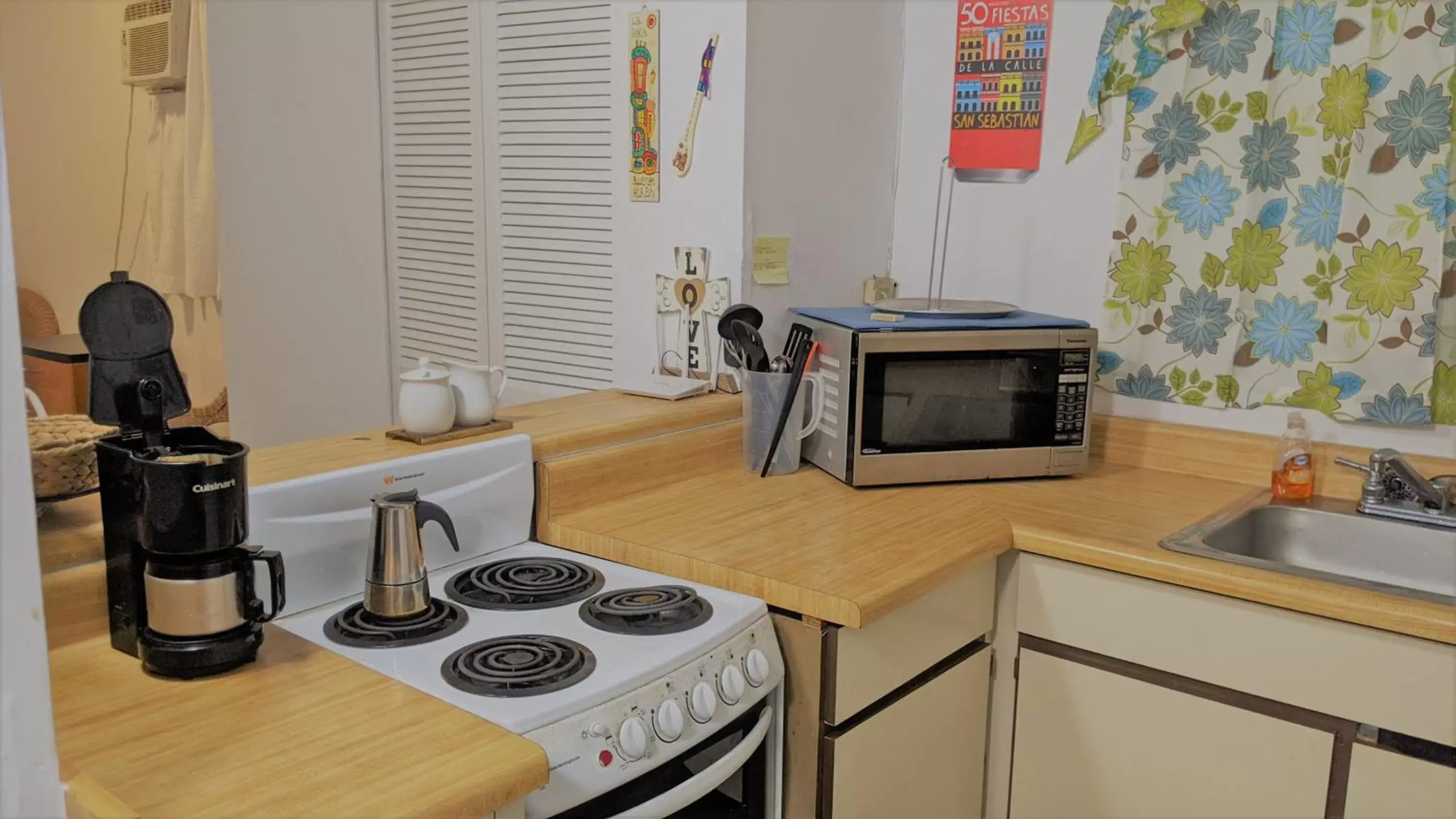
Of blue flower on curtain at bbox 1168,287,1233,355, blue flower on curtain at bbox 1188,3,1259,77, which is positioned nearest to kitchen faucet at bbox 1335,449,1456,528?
blue flower on curtain at bbox 1168,287,1233,355

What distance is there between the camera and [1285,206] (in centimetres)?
210

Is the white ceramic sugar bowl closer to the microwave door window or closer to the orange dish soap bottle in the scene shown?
the microwave door window

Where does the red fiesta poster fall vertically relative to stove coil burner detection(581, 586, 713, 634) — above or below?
above

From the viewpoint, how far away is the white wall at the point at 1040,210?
2330 mm

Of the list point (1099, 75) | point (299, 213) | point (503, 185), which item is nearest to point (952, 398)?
point (1099, 75)

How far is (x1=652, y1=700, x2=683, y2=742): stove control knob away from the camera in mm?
1328

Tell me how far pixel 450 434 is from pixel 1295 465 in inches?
62.2

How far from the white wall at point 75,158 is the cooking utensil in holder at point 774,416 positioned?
8.87ft

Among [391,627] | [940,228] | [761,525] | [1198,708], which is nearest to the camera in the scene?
[391,627]

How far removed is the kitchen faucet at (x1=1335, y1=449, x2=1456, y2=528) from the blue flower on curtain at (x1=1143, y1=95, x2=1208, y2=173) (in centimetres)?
70

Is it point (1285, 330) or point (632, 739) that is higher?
point (1285, 330)

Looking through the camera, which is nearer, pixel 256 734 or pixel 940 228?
pixel 256 734

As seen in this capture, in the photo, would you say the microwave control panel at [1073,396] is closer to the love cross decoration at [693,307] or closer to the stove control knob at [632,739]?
the love cross decoration at [693,307]

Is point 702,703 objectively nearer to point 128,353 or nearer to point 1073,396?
point 128,353
